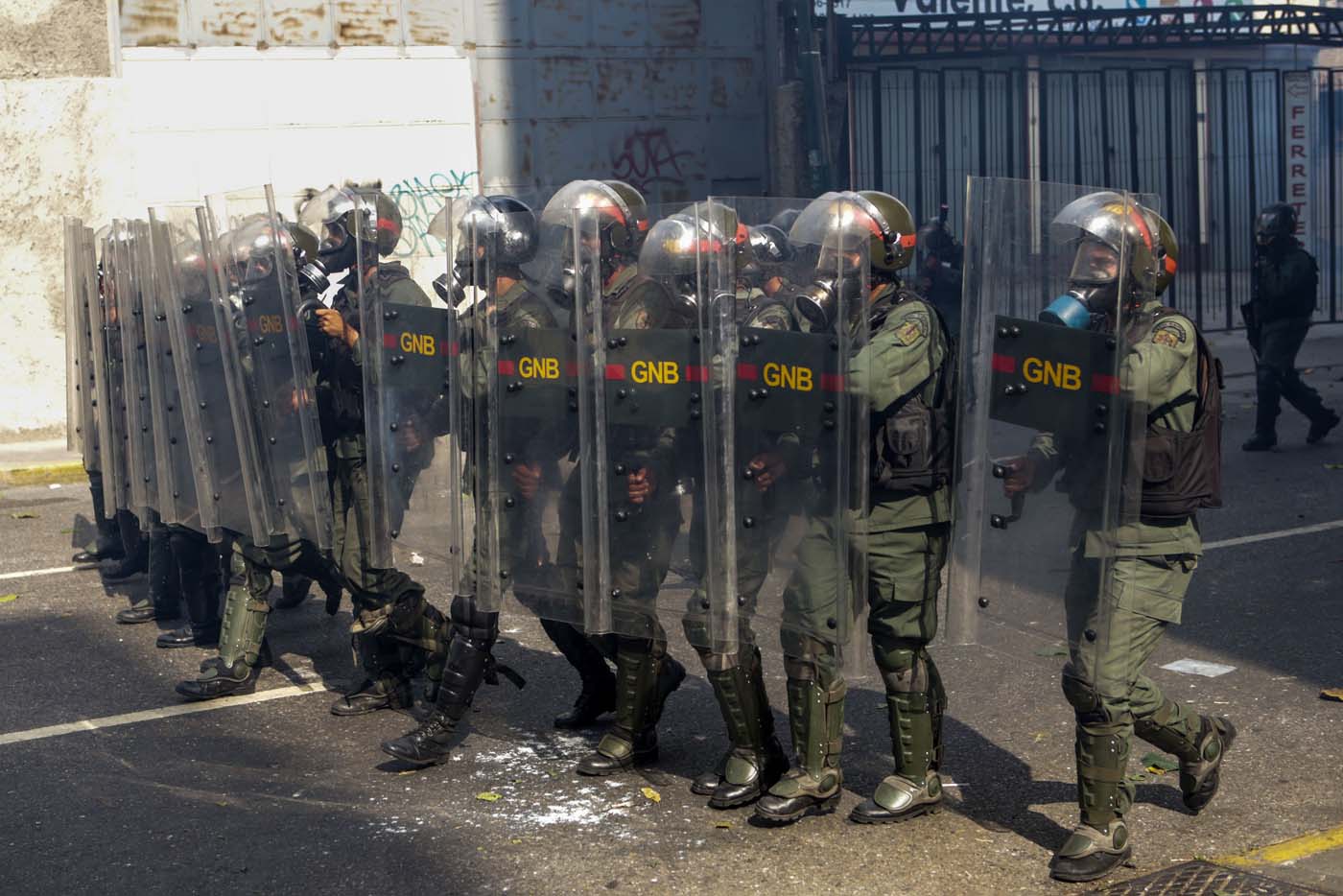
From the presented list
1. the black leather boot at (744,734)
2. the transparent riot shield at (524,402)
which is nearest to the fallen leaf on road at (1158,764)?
the black leather boot at (744,734)

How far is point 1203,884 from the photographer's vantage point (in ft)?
14.1

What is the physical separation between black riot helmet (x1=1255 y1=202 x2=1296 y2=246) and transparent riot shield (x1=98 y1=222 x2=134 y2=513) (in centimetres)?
751

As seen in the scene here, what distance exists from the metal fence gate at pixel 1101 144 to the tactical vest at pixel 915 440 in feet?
36.8

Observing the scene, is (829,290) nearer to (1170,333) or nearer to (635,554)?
(1170,333)

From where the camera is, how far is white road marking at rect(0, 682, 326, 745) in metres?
5.97

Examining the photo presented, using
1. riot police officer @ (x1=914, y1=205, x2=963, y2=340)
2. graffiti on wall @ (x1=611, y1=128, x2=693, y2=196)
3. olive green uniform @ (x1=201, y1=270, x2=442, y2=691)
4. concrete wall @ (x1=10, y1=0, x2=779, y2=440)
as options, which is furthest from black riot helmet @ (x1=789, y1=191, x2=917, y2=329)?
graffiti on wall @ (x1=611, y1=128, x2=693, y2=196)

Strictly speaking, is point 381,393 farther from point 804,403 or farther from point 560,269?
point 804,403

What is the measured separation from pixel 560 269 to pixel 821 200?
0.86 m

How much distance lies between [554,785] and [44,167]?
948 centimetres

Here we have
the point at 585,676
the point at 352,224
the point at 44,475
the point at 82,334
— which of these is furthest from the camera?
the point at 44,475

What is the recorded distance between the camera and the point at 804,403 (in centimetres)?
454

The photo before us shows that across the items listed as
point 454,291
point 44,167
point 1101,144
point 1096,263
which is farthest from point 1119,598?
point 1101,144

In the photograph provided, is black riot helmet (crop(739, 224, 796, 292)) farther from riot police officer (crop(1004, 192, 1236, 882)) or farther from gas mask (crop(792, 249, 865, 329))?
riot police officer (crop(1004, 192, 1236, 882))

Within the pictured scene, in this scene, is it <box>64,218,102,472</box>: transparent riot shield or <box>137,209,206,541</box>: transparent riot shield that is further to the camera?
<box>64,218,102,472</box>: transparent riot shield
